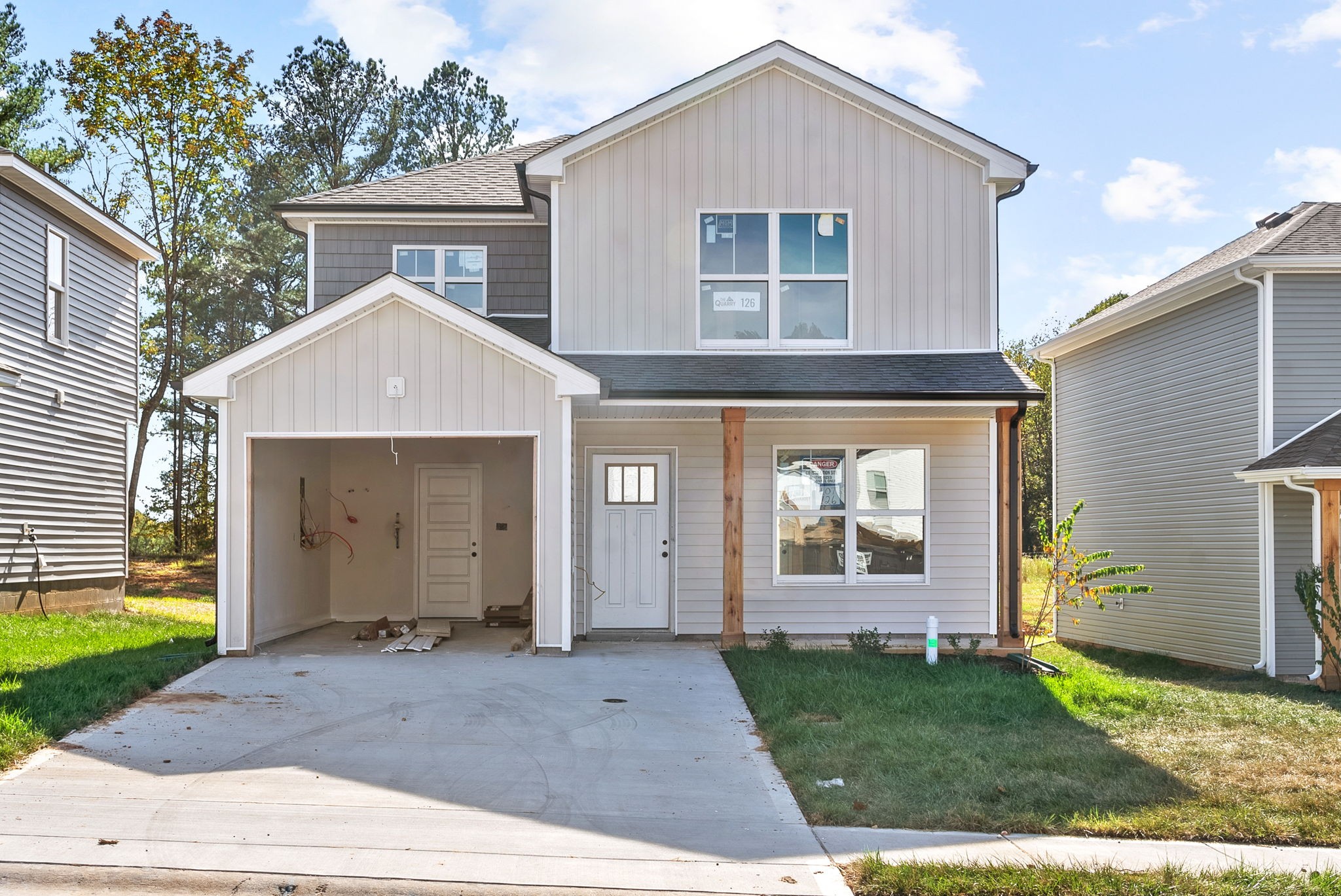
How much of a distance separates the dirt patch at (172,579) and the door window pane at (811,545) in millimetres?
11874

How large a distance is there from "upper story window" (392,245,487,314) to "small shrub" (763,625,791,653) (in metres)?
5.97

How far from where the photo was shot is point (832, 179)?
12.3 m

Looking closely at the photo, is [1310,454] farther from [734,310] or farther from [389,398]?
[389,398]

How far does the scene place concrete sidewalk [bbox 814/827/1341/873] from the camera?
16.9ft

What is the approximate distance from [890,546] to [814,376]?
7.67 feet

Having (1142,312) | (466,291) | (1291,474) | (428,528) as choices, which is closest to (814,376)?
(1291,474)

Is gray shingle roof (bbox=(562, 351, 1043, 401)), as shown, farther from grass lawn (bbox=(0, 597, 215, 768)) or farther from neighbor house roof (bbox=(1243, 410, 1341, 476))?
grass lawn (bbox=(0, 597, 215, 768))

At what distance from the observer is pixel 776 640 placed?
11.2 m

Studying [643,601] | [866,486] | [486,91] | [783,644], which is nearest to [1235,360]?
[866,486]

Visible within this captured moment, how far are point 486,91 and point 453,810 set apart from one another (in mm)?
27552

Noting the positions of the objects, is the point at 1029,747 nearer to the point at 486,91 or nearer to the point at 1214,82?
the point at 1214,82

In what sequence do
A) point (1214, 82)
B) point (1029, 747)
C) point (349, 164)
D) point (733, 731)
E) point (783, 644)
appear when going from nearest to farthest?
point (1029, 747) < point (733, 731) < point (783, 644) < point (1214, 82) < point (349, 164)

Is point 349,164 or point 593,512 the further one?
point 349,164

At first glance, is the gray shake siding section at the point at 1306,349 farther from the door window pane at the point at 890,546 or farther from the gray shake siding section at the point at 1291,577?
the door window pane at the point at 890,546
